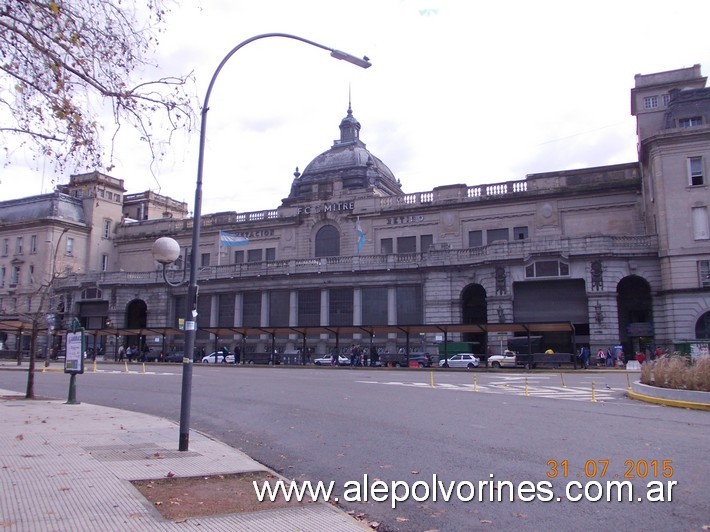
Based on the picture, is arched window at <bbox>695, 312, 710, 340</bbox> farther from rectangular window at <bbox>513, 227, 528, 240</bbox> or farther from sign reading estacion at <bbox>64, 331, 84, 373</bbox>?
sign reading estacion at <bbox>64, 331, 84, 373</bbox>

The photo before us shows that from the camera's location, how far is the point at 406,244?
58.5 metres

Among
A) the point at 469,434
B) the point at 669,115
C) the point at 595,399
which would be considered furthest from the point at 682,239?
the point at 469,434

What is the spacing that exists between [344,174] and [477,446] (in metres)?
58.2

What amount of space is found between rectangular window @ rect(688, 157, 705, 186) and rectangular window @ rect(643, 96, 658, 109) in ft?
29.8

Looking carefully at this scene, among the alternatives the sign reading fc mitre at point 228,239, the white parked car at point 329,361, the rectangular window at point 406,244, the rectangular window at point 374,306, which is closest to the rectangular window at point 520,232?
the rectangular window at point 406,244

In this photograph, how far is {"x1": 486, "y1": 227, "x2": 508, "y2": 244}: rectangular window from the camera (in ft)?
179

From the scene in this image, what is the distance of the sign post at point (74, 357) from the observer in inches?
714

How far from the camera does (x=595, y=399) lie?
759 inches

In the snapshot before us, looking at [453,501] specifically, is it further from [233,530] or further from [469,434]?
[469,434]

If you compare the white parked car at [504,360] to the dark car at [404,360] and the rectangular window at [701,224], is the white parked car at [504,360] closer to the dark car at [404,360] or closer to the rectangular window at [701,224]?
the dark car at [404,360]

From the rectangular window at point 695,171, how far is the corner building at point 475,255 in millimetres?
91

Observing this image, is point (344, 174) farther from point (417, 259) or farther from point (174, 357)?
point (174, 357)

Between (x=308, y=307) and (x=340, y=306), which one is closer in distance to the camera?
(x=340, y=306)

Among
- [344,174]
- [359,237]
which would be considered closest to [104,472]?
[359,237]
